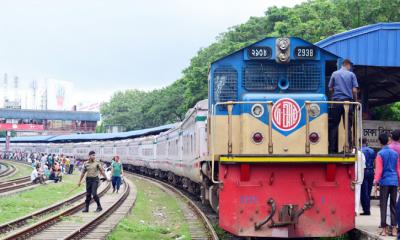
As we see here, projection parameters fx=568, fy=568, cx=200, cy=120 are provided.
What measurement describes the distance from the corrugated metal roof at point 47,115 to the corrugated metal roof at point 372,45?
265 feet

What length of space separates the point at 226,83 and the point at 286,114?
56.3 inches

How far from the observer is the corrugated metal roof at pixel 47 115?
293ft

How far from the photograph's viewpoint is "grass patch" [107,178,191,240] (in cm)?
Answer: 1239

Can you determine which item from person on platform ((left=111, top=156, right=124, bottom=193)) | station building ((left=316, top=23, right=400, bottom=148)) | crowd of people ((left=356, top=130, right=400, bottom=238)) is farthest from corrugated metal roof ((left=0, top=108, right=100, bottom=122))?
crowd of people ((left=356, top=130, right=400, bottom=238))

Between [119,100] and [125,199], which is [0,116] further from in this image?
[125,199]

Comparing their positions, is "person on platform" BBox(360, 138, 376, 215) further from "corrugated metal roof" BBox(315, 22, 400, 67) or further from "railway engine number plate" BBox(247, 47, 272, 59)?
"corrugated metal roof" BBox(315, 22, 400, 67)

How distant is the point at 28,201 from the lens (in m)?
20.2

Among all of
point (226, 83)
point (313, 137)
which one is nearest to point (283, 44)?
point (226, 83)

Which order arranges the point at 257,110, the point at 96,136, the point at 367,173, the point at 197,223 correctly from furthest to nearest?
1. the point at 96,136
2. the point at 197,223
3. the point at 367,173
4. the point at 257,110

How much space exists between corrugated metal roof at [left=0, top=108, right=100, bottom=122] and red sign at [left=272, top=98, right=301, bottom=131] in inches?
3352

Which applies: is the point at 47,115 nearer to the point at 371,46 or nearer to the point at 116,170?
the point at 116,170

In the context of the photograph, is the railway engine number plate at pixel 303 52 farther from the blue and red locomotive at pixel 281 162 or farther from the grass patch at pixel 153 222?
the grass patch at pixel 153 222

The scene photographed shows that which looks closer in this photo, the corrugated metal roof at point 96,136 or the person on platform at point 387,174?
the person on platform at point 387,174

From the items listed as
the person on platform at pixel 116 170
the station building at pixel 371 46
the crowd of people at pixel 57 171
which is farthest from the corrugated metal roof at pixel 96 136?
the station building at pixel 371 46
